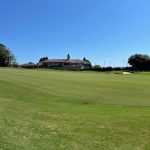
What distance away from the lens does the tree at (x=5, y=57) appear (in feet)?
452

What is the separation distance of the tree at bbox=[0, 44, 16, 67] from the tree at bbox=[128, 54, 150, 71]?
5057 centimetres

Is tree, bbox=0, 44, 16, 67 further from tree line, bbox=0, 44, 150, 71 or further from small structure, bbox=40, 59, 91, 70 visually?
small structure, bbox=40, 59, 91, 70

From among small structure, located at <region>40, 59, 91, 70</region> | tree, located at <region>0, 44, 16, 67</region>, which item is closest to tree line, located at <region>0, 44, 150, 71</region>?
tree, located at <region>0, 44, 16, 67</region>

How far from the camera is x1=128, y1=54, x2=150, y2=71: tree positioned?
451 ft

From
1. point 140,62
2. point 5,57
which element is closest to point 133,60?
point 140,62

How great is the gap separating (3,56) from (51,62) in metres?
55.7

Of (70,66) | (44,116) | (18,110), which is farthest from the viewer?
(70,66)

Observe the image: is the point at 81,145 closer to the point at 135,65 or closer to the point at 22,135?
the point at 22,135

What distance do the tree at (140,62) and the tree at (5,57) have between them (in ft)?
166

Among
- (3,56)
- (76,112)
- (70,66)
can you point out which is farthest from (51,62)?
(76,112)

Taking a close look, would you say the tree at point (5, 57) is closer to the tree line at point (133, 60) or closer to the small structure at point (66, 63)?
the tree line at point (133, 60)

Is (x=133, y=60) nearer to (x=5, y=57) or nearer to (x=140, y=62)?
(x=140, y=62)

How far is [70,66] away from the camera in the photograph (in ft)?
614

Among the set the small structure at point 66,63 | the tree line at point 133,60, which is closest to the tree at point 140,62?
the tree line at point 133,60
